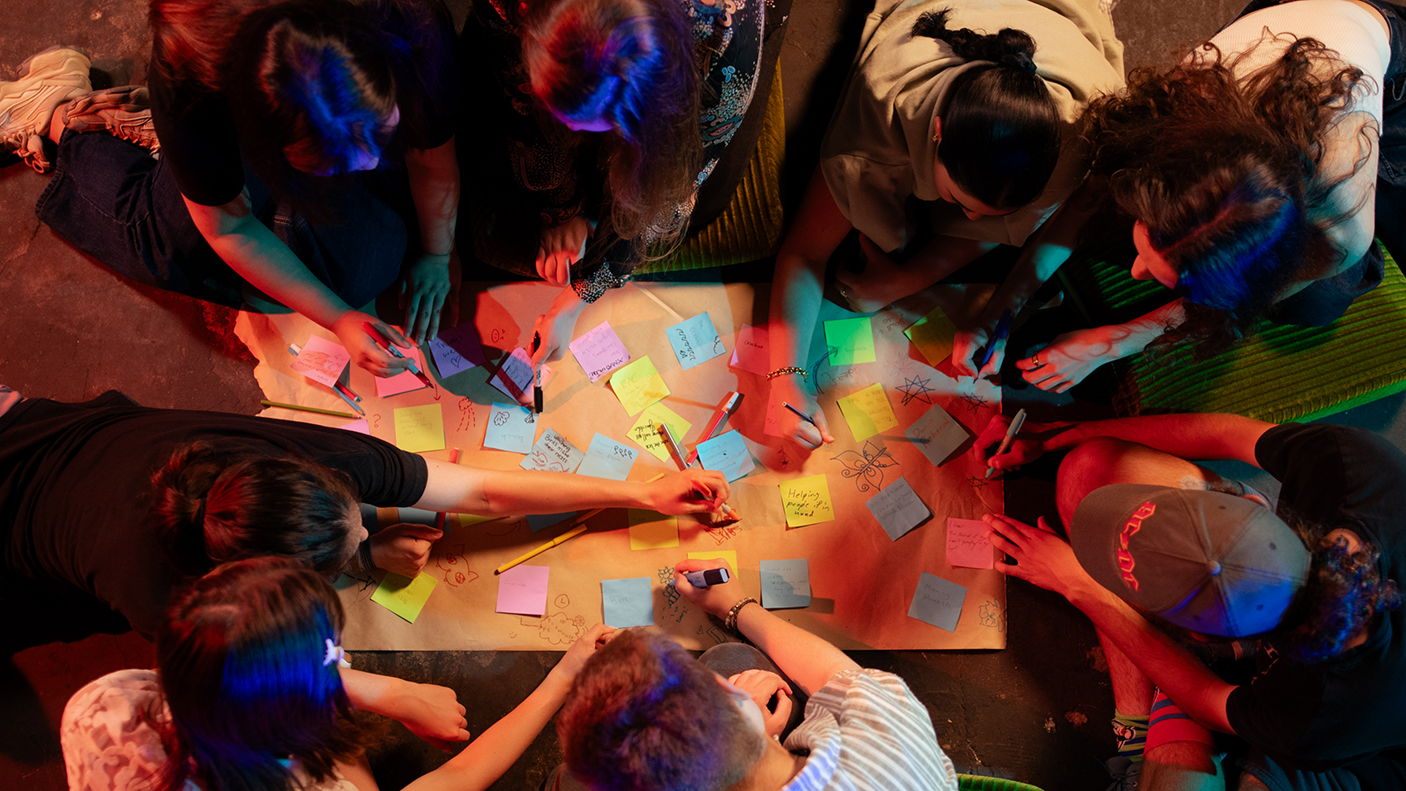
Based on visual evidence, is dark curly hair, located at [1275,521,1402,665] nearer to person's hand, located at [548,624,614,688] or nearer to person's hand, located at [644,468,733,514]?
person's hand, located at [644,468,733,514]

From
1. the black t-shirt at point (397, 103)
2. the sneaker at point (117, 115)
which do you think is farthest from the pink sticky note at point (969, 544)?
the sneaker at point (117, 115)

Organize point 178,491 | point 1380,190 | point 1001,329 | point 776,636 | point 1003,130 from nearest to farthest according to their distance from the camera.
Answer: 1. point 178,491
2. point 1003,130
3. point 776,636
4. point 1380,190
5. point 1001,329

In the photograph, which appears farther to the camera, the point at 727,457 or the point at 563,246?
the point at 727,457

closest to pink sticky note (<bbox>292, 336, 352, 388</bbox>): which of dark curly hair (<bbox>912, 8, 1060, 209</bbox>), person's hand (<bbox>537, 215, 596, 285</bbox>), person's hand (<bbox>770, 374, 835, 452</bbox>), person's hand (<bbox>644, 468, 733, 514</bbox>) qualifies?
person's hand (<bbox>537, 215, 596, 285</bbox>)

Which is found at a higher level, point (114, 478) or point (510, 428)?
point (114, 478)

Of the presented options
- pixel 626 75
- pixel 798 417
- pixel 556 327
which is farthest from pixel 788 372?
pixel 626 75

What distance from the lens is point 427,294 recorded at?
1.89 metres

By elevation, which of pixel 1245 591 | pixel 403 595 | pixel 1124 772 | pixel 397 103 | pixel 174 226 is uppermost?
pixel 397 103

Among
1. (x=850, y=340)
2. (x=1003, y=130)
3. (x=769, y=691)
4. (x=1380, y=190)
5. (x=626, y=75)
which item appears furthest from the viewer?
(x=850, y=340)

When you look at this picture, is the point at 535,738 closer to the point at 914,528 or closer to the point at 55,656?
the point at 914,528

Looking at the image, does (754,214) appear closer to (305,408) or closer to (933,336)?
(933,336)

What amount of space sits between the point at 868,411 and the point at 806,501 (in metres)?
0.30

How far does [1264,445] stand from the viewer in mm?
1571

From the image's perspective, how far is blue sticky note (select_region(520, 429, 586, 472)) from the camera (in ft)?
6.06
